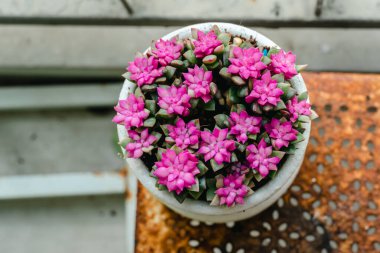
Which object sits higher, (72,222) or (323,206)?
(323,206)

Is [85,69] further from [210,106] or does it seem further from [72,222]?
[210,106]

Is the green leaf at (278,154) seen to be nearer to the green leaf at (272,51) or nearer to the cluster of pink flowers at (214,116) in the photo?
the cluster of pink flowers at (214,116)

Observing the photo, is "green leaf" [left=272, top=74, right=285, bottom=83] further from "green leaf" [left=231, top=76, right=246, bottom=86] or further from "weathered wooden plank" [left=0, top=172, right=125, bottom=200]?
"weathered wooden plank" [left=0, top=172, right=125, bottom=200]

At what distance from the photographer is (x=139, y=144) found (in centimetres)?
74

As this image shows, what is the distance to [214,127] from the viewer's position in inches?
30.2

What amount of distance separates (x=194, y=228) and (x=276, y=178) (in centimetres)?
27

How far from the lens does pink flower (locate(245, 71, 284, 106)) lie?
716 millimetres

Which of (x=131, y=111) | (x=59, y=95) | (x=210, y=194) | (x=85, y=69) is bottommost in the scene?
(x=59, y=95)

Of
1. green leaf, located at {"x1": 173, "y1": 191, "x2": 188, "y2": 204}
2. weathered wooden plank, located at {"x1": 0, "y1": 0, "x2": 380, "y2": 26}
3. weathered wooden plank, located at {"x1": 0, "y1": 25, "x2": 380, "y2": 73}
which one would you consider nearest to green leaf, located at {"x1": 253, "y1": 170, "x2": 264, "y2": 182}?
green leaf, located at {"x1": 173, "y1": 191, "x2": 188, "y2": 204}

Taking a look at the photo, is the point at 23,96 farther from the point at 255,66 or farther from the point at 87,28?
the point at 255,66

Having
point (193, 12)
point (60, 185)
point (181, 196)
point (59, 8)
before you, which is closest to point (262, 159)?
point (181, 196)

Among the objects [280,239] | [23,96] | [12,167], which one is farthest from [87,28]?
[280,239]

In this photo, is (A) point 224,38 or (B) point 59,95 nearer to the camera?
(A) point 224,38

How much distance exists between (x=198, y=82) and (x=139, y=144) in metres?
0.12
